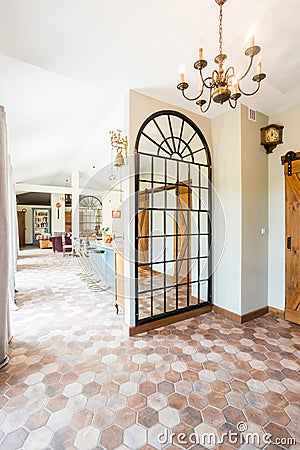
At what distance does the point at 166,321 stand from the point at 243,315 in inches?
40.6

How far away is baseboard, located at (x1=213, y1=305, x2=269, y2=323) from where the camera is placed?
3.05 metres

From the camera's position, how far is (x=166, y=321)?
9.81ft

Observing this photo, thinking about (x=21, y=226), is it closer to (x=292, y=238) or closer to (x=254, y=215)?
(x=254, y=215)

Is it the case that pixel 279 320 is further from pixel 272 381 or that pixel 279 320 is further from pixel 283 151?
pixel 283 151

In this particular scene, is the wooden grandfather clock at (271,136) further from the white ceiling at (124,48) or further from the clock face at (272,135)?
the white ceiling at (124,48)

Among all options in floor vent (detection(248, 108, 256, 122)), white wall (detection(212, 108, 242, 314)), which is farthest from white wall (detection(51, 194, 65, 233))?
floor vent (detection(248, 108, 256, 122))

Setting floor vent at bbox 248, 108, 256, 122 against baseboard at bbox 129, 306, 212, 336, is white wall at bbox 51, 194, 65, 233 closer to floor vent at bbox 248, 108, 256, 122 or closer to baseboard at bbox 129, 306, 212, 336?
baseboard at bbox 129, 306, 212, 336

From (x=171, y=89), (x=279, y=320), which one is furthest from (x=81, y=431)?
(x=171, y=89)
